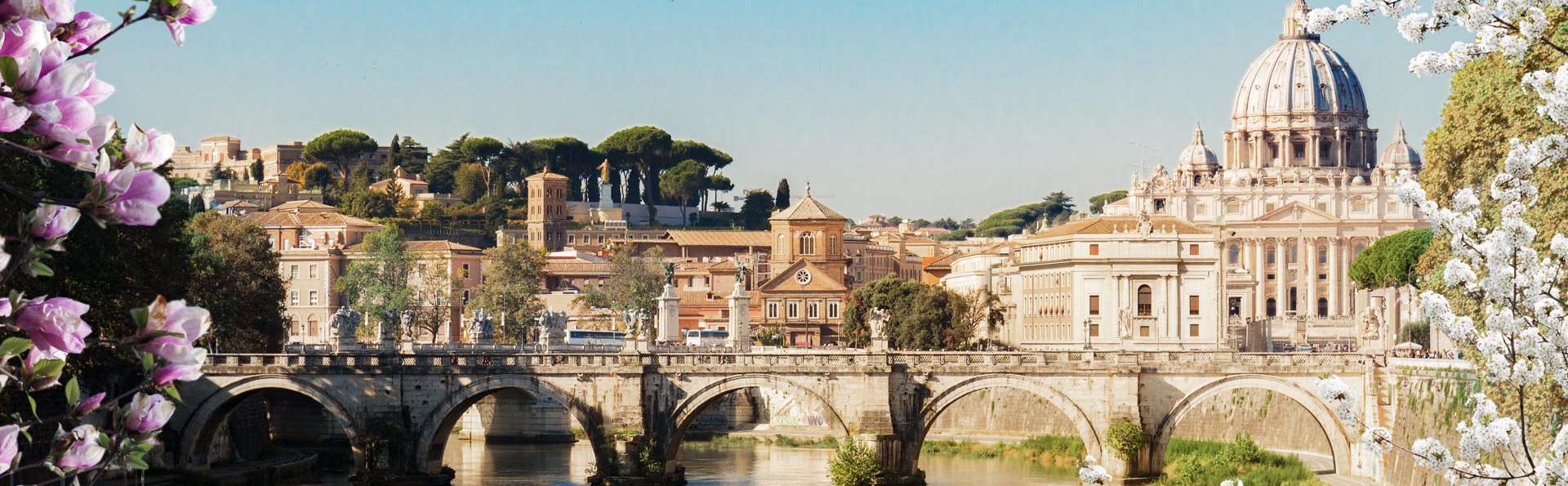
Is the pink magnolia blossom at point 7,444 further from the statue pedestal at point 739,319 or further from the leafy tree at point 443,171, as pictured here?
the leafy tree at point 443,171

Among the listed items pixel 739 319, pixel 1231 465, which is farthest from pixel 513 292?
pixel 1231 465

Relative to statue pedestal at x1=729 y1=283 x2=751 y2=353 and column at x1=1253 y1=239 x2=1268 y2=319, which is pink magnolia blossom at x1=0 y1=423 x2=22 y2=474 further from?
column at x1=1253 y1=239 x2=1268 y2=319

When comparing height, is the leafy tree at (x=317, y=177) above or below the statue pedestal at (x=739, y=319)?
above

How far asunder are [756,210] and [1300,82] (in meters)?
40.9

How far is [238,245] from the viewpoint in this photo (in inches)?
2613

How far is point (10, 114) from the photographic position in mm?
6977

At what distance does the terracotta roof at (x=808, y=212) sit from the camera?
118 m

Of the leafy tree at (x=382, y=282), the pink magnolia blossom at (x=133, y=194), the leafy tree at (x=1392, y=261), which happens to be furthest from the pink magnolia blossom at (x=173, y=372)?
the leafy tree at (x=382, y=282)

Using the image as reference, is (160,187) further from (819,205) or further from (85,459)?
(819,205)

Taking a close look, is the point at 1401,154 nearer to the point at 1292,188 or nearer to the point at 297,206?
the point at 1292,188

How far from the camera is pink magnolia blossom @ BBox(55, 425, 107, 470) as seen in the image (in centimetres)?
791

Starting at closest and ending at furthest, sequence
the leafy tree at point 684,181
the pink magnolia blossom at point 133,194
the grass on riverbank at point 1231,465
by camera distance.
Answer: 1. the pink magnolia blossom at point 133,194
2. the grass on riverbank at point 1231,465
3. the leafy tree at point 684,181

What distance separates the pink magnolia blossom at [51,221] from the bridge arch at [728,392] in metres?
42.1

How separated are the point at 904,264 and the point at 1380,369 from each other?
93.5 m
